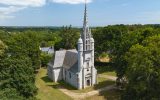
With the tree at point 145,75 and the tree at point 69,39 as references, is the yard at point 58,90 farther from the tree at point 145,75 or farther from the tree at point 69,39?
the tree at point 69,39

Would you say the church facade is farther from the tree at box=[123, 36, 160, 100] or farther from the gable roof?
the tree at box=[123, 36, 160, 100]

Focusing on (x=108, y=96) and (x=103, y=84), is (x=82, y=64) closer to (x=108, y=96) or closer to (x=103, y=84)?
(x=103, y=84)

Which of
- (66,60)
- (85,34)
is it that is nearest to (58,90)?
(66,60)

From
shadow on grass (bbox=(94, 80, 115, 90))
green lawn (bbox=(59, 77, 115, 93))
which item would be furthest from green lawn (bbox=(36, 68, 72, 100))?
shadow on grass (bbox=(94, 80, 115, 90))

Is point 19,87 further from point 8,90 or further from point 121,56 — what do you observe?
point 121,56

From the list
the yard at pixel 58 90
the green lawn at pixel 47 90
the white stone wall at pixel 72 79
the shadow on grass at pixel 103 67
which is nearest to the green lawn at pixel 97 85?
the yard at pixel 58 90

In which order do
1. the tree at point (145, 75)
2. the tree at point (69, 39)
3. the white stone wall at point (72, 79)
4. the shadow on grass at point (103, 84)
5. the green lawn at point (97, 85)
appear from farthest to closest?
the tree at point (69, 39) → the shadow on grass at point (103, 84) → the white stone wall at point (72, 79) → the green lawn at point (97, 85) → the tree at point (145, 75)
